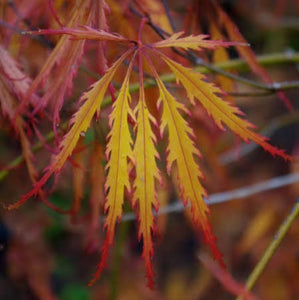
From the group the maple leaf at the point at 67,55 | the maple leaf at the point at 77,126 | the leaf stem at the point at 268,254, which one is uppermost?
the maple leaf at the point at 67,55

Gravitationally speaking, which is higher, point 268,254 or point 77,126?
point 77,126

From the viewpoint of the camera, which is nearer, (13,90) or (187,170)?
(187,170)

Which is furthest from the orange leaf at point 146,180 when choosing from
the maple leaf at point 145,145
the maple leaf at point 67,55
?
the maple leaf at point 67,55

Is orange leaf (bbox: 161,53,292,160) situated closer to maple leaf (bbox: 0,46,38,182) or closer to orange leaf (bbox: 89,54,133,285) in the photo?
orange leaf (bbox: 89,54,133,285)

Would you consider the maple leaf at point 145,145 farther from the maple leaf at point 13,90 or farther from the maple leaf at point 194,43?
the maple leaf at point 13,90

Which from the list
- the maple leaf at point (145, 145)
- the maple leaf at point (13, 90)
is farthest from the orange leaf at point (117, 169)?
the maple leaf at point (13, 90)

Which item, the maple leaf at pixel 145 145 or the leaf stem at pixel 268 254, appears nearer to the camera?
the maple leaf at pixel 145 145

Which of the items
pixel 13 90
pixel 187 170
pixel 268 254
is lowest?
pixel 268 254

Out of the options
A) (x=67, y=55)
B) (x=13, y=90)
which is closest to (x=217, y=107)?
(x=67, y=55)

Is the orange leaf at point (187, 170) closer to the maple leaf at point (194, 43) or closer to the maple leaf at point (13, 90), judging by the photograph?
the maple leaf at point (194, 43)

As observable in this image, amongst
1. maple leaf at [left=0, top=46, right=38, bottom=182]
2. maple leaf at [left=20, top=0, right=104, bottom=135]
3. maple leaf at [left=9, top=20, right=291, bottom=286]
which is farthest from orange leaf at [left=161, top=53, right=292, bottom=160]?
maple leaf at [left=0, top=46, right=38, bottom=182]

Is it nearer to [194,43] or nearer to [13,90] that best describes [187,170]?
[194,43]

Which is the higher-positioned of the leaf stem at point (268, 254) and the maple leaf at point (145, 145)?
the maple leaf at point (145, 145)
